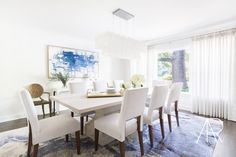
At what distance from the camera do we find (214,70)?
3453 millimetres

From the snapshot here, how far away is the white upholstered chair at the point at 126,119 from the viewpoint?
158cm

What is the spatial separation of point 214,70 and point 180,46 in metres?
1.20

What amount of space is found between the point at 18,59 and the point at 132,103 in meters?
3.17

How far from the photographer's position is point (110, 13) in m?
2.57

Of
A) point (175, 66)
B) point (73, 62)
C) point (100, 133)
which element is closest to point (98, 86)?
point (100, 133)

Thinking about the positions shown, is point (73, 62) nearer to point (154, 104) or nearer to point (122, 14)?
point (122, 14)

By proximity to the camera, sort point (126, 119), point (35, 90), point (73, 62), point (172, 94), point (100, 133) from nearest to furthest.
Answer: point (126, 119)
point (100, 133)
point (172, 94)
point (35, 90)
point (73, 62)

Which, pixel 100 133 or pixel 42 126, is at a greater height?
pixel 42 126

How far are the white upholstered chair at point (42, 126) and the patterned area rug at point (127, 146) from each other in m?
0.25

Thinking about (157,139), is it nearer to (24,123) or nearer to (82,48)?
(24,123)

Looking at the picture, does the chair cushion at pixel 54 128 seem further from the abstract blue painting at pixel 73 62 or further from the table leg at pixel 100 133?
the abstract blue painting at pixel 73 62

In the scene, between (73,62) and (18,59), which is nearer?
(18,59)

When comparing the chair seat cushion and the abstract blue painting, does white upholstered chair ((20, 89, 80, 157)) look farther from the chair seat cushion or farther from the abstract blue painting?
the abstract blue painting

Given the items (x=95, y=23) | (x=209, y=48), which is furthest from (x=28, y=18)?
Answer: (x=209, y=48)
